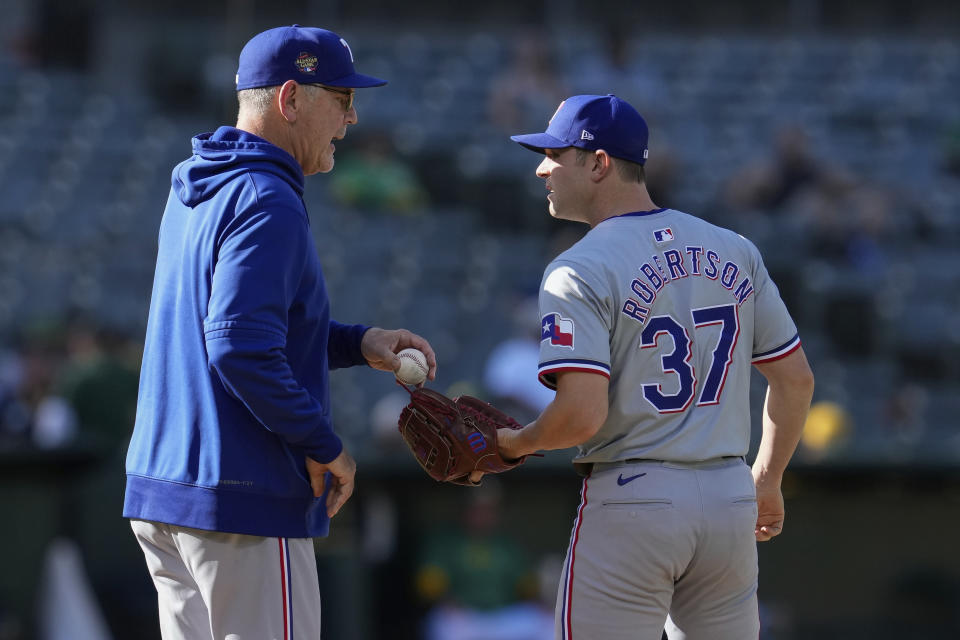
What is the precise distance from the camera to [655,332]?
2885mm

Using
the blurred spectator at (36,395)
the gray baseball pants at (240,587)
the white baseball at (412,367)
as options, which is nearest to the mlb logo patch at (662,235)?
the white baseball at (412,367)

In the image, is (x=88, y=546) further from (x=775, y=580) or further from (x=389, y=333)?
(x=389, y=333)

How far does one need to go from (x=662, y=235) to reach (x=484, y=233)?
24.9ft

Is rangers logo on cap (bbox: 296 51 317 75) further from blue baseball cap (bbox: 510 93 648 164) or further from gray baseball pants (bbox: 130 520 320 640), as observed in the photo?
gray baseball pants (bbox: 130 520 320 640)

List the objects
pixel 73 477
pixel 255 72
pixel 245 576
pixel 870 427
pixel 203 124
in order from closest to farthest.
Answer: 1. pixel 245 576
2. pixel 255 72
3. pixel 73 477
4. pixel 870 427
5. pixel 203 124

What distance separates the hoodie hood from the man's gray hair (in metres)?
0.07

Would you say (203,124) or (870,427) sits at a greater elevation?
(203,124)

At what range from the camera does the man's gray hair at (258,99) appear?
9.42ft

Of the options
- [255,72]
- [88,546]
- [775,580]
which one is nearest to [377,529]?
[88,546]

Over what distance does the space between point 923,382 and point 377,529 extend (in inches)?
178

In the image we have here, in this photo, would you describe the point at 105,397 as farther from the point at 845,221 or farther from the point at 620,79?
the point at 845,221

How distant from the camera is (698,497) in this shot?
2.89m

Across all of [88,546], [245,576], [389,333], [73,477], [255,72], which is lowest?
[88,546]

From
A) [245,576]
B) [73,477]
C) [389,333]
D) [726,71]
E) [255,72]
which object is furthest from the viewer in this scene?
[726,71]
